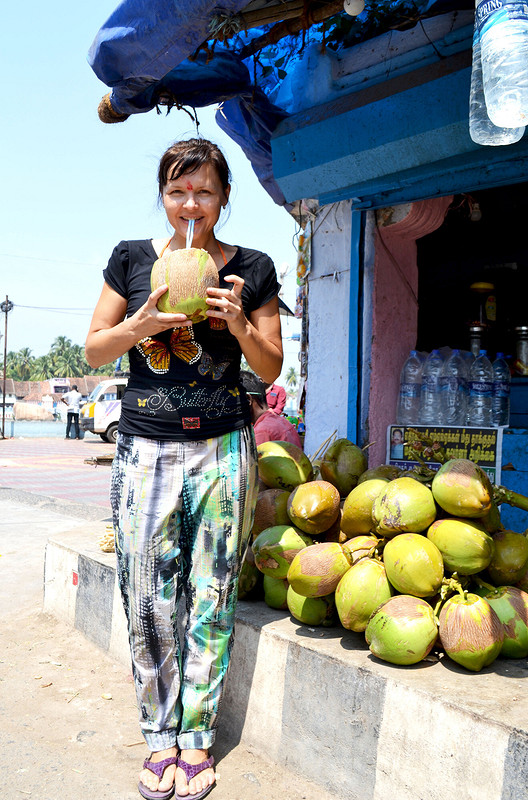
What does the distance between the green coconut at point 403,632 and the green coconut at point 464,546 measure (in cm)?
16

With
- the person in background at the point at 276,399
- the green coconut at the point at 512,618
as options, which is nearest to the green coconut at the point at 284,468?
the green coconut at the point at 512,618

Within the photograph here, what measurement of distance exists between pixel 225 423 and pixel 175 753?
1.07m

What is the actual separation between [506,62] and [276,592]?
1953 mm

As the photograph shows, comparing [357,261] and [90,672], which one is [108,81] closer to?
[357,261]

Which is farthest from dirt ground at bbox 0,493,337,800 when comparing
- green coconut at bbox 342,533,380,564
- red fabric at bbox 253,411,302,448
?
red fabric at bbox 253,411,302,448

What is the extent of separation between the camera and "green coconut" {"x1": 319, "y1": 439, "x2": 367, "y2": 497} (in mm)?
2664

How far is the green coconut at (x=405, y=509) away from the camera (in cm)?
206

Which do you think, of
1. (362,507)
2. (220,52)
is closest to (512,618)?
(362,507)

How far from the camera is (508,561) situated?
6.78 feet

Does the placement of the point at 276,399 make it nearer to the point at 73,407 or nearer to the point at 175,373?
the point at 175,373

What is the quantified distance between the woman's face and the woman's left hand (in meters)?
0.32

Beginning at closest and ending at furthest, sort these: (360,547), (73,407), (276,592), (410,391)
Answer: (360,547) → (276,592) → (410,391) → (73,407)

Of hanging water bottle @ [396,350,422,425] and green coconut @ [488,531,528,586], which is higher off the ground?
hanging water bottle @ [396,350,422,425]

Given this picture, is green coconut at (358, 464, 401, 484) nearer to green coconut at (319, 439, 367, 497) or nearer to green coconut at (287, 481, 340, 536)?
green coconut at (319, 439, 367, 497)
